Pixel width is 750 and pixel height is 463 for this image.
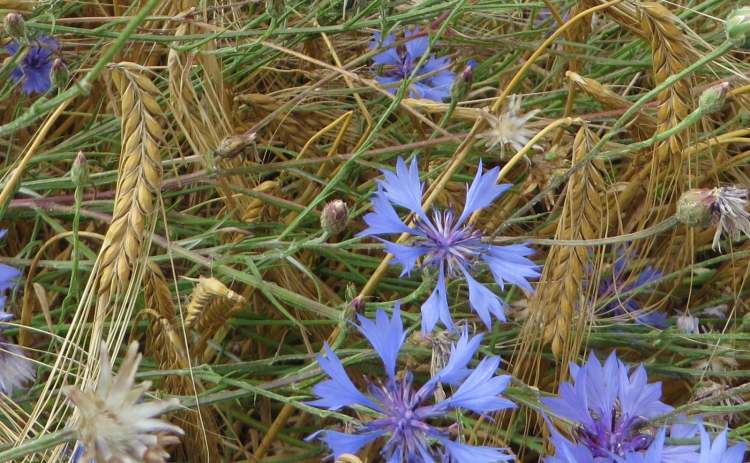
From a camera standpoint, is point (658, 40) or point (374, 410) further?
point (658, 40)

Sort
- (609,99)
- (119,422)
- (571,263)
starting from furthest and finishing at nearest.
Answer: (609,99)
(571,263)
(119,422)

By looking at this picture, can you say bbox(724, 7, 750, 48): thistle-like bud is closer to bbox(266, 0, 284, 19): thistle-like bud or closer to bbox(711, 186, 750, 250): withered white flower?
bbox(711, 186, 750, 250): withered white flower

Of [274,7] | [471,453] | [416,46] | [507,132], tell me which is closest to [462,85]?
[507,132]

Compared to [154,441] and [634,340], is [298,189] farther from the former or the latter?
[154,441]

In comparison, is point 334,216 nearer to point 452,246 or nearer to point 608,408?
point 452,246

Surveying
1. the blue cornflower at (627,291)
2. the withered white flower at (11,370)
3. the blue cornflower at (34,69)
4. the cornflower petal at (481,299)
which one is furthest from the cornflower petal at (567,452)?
the blue cornflower at (34,69)

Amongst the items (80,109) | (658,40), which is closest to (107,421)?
(658,40)

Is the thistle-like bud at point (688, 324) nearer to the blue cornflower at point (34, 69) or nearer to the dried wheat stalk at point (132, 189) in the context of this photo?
the dried wheat stalk at point (132, 189)

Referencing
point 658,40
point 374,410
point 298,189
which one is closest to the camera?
point 374,410
